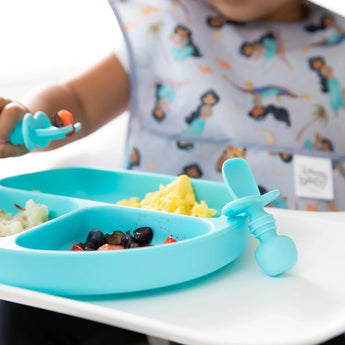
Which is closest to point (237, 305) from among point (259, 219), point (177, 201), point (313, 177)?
point (259, 219)

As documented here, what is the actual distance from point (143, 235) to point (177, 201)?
111mm

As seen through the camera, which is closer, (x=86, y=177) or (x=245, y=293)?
(x=245, y=293)

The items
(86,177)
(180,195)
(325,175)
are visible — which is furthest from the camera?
(325,175)

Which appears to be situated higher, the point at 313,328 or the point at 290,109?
the point at 313,328

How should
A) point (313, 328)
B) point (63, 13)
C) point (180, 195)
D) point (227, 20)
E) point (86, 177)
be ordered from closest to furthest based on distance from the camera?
point (313, 328)
point (180, 195)
point (86, 177)
point (227, 20)
point (63, 13)

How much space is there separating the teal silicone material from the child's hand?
0.29 ft

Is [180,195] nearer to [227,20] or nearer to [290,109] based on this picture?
[290,109]

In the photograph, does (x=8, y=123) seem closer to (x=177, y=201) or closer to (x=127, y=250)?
(x=177, y=201)

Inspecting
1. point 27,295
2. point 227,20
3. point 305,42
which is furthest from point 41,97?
point 27,295

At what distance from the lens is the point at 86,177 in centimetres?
85

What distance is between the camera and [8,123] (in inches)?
31.1

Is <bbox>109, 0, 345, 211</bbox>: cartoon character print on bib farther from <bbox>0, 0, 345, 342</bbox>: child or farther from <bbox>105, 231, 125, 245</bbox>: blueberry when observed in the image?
<bbox>105, 231, 125, 245</bbox>: blueberry

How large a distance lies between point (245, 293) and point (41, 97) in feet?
2.26

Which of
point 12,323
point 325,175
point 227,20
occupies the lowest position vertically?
point 325,175
